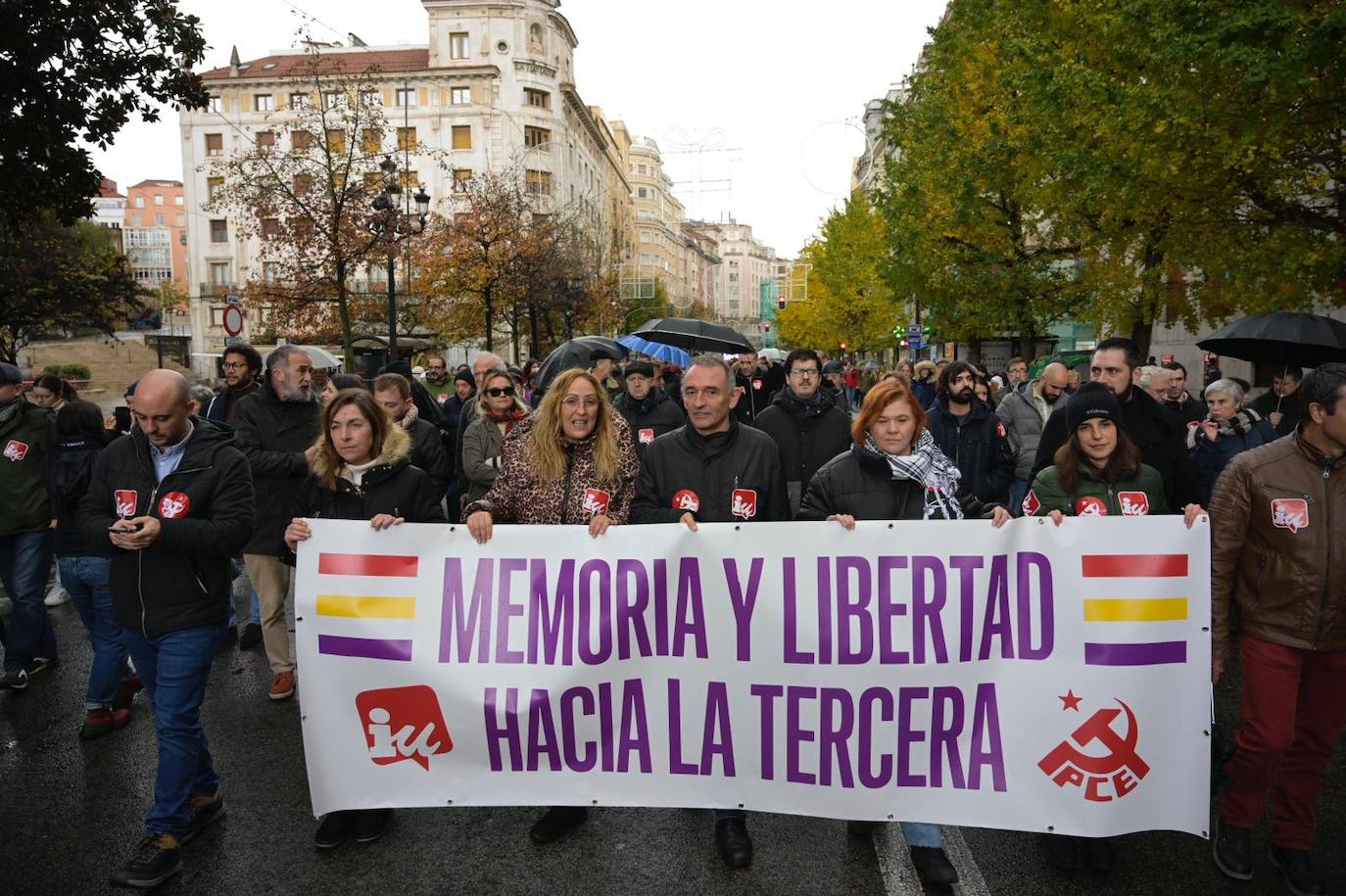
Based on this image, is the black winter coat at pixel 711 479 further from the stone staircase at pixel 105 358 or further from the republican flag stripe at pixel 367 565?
the stone staircase at pixel 105 358

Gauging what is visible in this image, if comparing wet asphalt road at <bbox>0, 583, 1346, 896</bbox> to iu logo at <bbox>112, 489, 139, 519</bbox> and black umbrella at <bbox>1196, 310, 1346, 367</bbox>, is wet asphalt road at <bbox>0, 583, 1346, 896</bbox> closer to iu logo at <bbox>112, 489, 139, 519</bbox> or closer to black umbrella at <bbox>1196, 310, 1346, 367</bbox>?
iu logo at <bbox>112, 489, 139, 519</bbox>

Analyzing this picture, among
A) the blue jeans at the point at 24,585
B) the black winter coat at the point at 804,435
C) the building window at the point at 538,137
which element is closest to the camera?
the blue jeans at the point at 24,585

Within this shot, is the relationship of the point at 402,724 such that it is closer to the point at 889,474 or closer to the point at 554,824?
the point at 554,824

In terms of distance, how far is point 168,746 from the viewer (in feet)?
13.0

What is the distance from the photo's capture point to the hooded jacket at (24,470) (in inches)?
237

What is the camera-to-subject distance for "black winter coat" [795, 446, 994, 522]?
4.03m

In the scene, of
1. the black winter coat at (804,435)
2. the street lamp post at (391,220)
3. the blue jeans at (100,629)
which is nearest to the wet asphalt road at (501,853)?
the blue jeans at (100,629)

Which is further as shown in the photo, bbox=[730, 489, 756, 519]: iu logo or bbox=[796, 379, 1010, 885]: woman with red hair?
bbox=[730, 489, 756, 519]: iu logo

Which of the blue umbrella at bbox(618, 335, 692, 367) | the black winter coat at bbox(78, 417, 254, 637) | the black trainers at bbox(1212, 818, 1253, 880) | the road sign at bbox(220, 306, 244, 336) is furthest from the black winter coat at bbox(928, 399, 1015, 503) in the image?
the blue umbrella at bbox(618, 335, 692, 367)

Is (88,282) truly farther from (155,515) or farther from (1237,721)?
(1237,721)

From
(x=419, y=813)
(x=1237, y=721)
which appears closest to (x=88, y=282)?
(x=419, y=813)

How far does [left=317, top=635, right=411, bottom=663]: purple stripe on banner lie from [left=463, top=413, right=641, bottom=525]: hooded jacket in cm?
66

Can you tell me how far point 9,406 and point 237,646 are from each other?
2.27 m

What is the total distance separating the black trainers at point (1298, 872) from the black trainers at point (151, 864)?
434 cm
